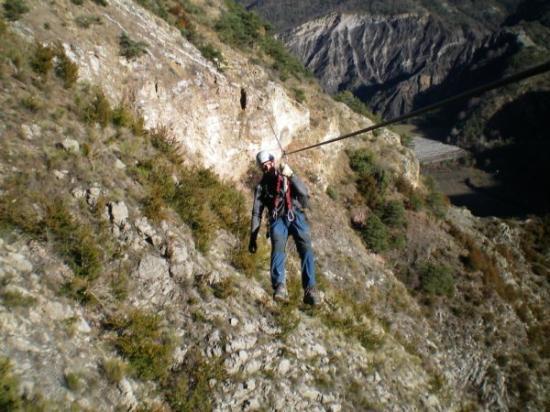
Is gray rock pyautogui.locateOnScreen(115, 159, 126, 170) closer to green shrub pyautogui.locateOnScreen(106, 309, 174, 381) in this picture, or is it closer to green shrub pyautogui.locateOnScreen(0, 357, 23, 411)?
green shrub pyautogui.locateOnScreen(106, 309, 174, 381)

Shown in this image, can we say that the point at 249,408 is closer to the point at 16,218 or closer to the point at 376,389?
the point at 376,389

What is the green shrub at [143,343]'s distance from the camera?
6.12 m

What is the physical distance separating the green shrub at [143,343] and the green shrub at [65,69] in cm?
620

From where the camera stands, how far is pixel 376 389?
9602mm

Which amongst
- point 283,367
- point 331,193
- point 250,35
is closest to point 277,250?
point 283,367

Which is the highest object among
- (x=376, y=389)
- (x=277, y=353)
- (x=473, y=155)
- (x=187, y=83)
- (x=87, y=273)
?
(x=187, y=83)

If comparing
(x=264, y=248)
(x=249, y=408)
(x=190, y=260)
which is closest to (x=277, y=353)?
(x=249, y=408)

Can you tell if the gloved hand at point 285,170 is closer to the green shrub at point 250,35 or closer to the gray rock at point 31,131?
the gray rock at point 31,131

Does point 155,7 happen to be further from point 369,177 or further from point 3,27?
point 369,177

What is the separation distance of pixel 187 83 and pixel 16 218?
317 inches

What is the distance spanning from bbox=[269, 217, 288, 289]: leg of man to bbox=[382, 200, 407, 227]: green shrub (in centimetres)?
1364

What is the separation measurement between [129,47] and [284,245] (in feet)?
27.8

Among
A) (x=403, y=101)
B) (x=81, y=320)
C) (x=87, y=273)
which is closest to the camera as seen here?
(x=81, y=320)

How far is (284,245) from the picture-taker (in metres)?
6.87
